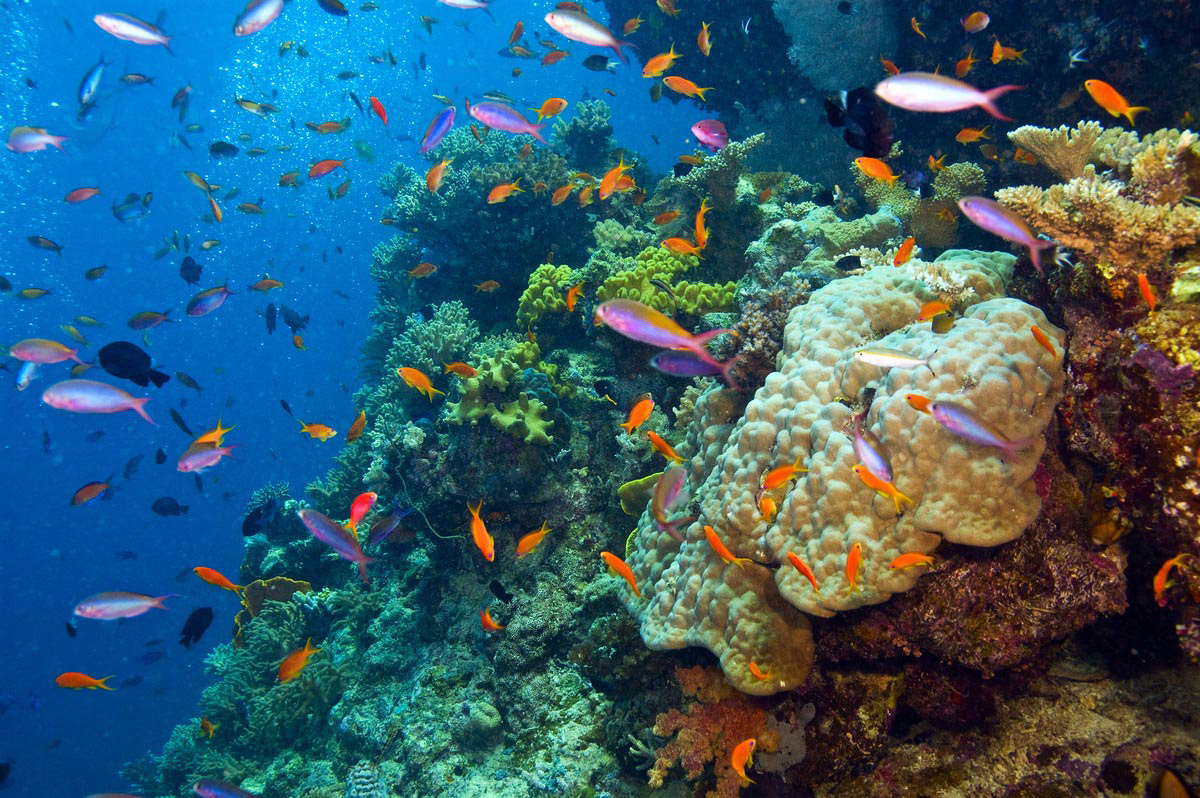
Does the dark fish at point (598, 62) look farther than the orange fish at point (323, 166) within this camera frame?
No

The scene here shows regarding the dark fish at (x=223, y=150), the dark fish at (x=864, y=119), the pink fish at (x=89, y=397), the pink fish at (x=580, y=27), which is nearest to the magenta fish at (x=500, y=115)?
the pink fish at (x=580, y=27)

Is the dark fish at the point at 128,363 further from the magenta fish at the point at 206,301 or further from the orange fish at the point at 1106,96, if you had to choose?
the orange fish at the point at 1106,96

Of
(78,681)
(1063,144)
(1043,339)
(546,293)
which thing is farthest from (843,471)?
(78,681)

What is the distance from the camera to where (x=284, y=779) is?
24.4ft

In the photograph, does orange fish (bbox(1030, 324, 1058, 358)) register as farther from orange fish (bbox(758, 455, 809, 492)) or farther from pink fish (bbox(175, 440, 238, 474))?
pink fish (bbox(175, 440, 238, 474))

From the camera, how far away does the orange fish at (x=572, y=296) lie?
648 centimetres

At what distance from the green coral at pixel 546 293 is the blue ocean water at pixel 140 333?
55.6ft

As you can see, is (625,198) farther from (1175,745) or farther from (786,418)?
(1175,745)

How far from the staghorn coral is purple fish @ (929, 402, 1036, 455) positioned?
3040 mm

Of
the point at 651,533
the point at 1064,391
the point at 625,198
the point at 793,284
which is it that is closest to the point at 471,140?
the point at 625,198

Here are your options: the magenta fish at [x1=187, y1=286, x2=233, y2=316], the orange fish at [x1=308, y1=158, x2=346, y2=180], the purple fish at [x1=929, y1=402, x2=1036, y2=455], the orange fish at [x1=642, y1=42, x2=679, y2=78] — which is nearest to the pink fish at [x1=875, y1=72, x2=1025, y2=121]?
the purple fish at [x1=929, y1=402, x2=1036, y2=455]

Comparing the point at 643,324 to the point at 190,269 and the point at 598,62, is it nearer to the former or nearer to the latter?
the point at 598,62

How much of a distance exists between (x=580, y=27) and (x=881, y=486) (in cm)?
471

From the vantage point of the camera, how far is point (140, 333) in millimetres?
49406
